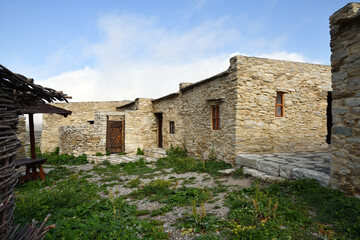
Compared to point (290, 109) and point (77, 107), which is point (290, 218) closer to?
point (290, 109)

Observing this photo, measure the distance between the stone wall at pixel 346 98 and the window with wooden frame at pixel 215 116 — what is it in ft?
14.9

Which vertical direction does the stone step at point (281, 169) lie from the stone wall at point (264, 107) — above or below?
below

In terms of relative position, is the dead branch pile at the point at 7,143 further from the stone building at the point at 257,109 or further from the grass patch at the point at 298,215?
the stone building at the point at 257,109

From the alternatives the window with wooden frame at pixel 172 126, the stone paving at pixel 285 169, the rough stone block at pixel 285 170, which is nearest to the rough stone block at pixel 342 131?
the stone paving at pixel 285 169

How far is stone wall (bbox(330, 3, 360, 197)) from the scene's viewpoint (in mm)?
3803

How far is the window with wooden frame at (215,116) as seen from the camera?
27.9ft

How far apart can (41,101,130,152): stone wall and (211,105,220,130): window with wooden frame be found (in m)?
12.1

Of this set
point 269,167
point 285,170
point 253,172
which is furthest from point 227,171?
point 285,170

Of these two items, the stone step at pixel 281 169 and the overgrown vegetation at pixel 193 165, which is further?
the overgrown vegetation at pixel 193 165

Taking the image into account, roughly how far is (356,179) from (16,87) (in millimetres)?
5216

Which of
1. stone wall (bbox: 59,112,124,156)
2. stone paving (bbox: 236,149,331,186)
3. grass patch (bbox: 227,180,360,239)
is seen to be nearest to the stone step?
stone paving (bbox: 236,149,331,186)

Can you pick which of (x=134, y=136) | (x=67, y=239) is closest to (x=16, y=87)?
(x=67, y=239)

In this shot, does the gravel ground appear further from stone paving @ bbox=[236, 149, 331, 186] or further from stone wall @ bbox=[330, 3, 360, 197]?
stone wall @ bbox=[330, 3, 360, 197]

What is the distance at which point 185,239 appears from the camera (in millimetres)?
3115
